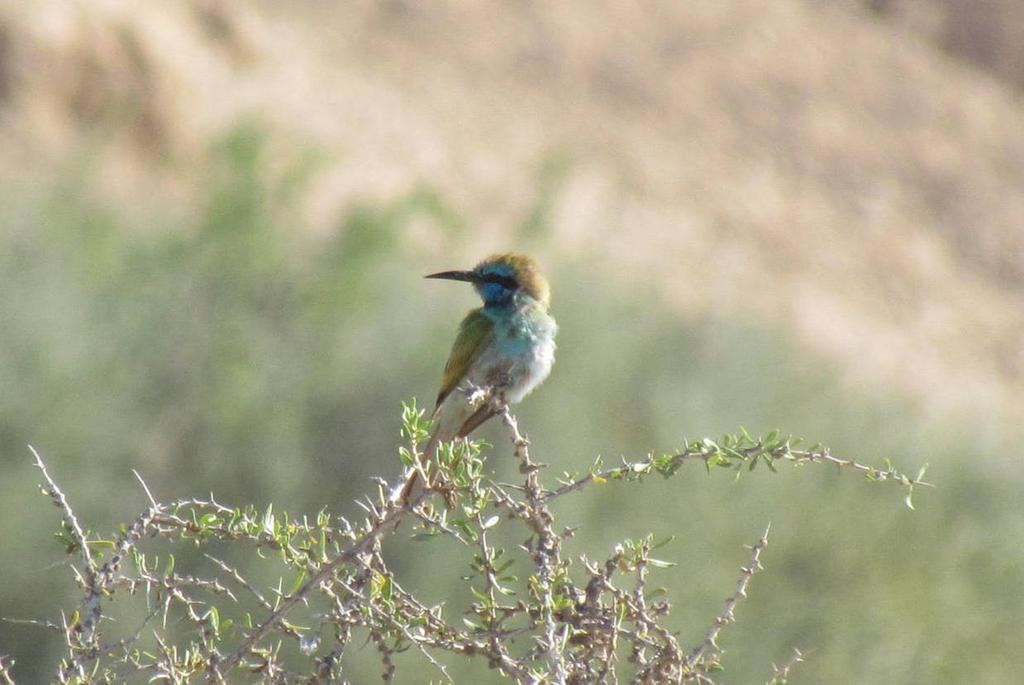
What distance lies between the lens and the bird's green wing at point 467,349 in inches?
167

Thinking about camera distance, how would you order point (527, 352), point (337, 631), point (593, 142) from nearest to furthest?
point (337, 631), point (527, 352), point (593, 142)

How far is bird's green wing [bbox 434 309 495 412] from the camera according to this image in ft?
13.9

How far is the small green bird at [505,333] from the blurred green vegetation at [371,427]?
3414 millimetres

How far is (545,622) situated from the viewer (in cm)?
200

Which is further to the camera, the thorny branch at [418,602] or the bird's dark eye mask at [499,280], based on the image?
the bird's dark eye mask at [499,280]

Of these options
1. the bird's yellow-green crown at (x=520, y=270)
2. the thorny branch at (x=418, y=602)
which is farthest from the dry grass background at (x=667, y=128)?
the thorny branch at (x=418, y=602)

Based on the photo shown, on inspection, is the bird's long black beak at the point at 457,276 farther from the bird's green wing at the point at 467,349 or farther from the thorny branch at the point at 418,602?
the thorny branch at the point at 418,602

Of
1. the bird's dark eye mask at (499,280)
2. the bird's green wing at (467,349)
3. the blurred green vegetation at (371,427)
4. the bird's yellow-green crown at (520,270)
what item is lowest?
the bird's green wing at (467,349)

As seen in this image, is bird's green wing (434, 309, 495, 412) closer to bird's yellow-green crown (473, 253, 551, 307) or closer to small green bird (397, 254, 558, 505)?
small green bird (397, 254, 558, 505)

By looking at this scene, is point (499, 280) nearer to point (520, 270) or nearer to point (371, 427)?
point (520, 270)

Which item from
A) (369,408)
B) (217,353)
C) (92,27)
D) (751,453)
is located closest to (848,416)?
(369,408)

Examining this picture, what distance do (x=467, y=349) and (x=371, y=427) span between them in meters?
4.07

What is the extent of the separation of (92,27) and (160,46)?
25.7 inches

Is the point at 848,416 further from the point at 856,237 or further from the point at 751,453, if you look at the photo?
the point at 856,237
